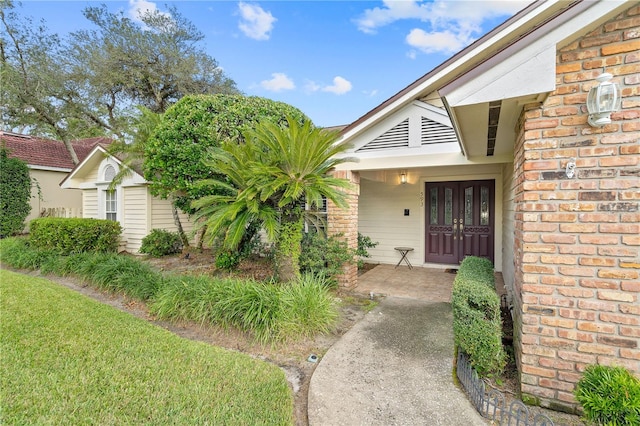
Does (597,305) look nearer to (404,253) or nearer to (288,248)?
(288,248)

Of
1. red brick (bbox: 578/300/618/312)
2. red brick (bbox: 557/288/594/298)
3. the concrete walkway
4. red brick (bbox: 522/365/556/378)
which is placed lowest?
the concrete walkway

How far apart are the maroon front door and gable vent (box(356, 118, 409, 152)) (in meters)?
3.07

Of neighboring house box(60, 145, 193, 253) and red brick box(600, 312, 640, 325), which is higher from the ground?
neighboring house box(60, 145, 193, 253)

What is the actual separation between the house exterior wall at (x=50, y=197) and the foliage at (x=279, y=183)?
12466 mm

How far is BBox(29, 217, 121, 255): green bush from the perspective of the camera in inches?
351

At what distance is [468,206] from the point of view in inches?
329

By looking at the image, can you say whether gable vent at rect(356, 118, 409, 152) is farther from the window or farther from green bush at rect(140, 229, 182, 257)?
the window

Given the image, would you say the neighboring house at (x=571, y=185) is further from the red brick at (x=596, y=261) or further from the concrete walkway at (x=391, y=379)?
the concrete walkway at (x=391, y=379)

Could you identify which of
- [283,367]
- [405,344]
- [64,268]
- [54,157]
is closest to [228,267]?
[64,268]

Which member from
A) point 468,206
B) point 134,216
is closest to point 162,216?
point 134,216

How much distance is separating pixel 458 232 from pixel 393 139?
384 centimetres

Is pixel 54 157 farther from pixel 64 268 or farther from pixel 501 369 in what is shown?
pixel 501 369

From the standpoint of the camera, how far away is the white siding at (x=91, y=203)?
12.0 metres

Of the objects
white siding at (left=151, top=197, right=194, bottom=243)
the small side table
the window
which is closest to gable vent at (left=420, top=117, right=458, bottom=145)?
the small side table
